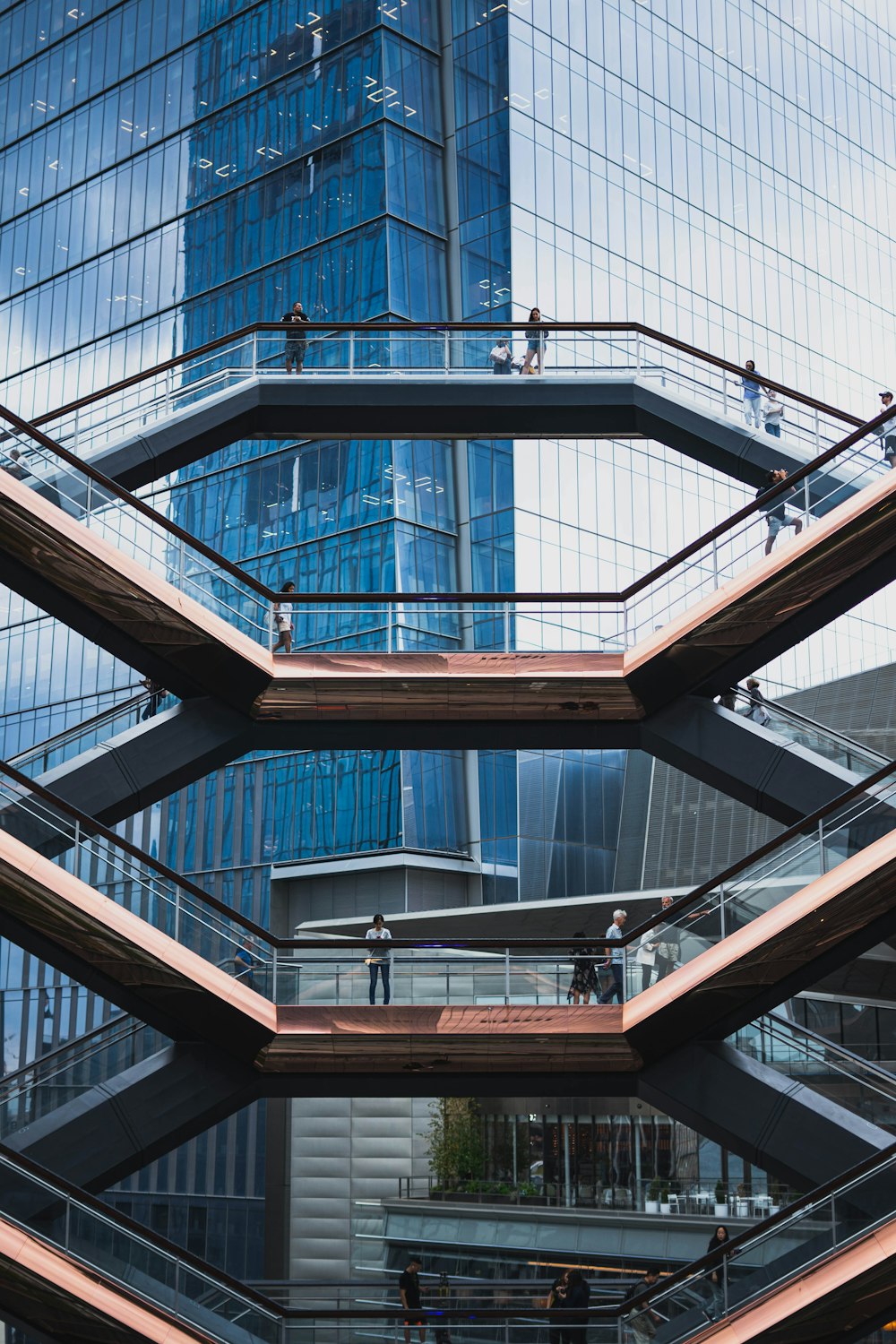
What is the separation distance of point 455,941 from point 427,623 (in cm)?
533

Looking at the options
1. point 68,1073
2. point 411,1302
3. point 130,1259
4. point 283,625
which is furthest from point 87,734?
point 411,1302

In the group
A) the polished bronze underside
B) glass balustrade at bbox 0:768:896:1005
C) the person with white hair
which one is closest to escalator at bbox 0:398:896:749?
the polished bronze underside

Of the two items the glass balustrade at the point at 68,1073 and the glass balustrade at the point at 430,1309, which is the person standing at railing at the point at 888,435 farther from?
the glass balustrade at the point at 68,1073

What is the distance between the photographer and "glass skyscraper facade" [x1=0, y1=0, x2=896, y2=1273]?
4119cm

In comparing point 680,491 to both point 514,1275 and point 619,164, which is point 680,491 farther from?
point 514,1275

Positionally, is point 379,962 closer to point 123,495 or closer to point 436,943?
point 436,943

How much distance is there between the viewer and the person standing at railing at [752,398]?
22.0m

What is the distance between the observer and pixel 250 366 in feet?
73.9

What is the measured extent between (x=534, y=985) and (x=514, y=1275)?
42.0ft

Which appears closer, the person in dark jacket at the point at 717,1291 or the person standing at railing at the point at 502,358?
the person in dark jacket at the point at 717,1291

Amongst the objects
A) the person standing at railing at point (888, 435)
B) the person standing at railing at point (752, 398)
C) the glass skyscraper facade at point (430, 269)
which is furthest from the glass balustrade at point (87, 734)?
the glass skyscraper facade at point (430, 269)

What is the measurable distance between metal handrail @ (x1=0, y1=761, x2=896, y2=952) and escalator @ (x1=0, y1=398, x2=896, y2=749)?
225 centimetres

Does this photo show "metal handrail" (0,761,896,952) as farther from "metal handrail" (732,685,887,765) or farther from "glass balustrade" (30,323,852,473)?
"glass balustrade" (30,323,852,473)

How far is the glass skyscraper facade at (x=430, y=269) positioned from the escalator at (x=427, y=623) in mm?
19339
